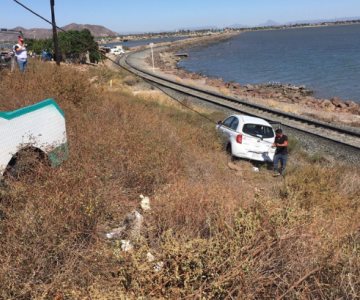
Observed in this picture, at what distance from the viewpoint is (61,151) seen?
22.6 ft

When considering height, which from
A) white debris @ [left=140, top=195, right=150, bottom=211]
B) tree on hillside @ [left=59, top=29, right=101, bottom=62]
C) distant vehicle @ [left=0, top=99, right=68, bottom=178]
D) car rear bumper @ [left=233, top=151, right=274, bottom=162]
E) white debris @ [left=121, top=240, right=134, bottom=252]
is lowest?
car rear bumper @ [left=233, top=151, right=274, bottom=162]

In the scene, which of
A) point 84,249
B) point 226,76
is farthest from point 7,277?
point 226,76

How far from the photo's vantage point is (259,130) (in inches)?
535

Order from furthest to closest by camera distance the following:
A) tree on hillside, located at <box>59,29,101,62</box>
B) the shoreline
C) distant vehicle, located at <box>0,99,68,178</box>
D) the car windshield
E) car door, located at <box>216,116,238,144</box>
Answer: tree on hillside, located at <box>59,29,101,62</box>, the shoreline, car door, located at <box>216,116,238,144</box>, the car windshield, distant vehicle, located at <box>0,99,68,178</box>

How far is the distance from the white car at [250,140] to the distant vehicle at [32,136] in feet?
23.5

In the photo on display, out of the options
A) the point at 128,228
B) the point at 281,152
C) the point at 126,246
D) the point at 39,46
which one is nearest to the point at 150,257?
the point at 126,246

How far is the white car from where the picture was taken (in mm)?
13102

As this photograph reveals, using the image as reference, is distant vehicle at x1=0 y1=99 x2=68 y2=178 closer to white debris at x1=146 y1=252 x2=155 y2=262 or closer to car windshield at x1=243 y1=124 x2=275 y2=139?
white debris at x1=146 y1=252 x2=155 y2=262

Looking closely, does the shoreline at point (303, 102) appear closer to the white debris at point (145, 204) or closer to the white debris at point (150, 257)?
the white debris at point (145, 204)

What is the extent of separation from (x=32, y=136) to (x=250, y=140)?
8.21m

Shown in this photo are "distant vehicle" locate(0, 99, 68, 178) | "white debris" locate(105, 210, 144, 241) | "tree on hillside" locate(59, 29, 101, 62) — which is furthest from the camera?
"tree on hillside" locate(59, 29, 101, 62)

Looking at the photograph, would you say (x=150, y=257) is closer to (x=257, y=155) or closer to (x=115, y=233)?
(x=115, y=233)

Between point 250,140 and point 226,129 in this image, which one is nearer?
point 250,140

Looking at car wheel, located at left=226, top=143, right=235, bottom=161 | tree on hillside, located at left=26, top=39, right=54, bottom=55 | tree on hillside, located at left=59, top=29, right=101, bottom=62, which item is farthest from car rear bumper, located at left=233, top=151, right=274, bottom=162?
tree on hillside, located at left=26, top=39, right=54, bottom=55
